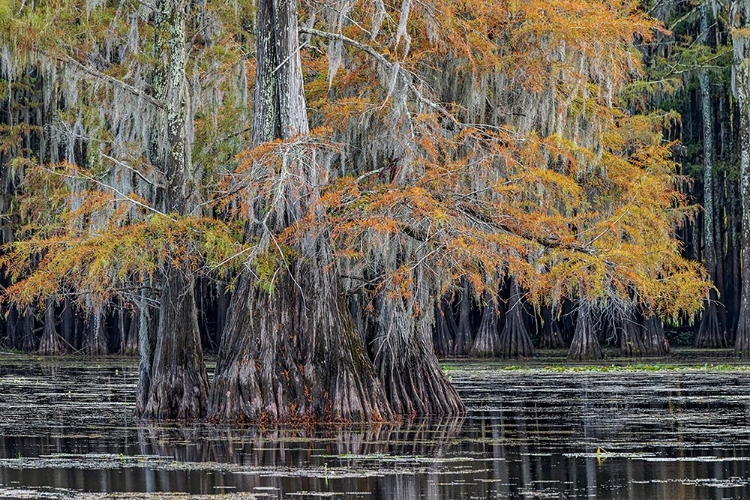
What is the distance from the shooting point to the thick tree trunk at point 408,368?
15.5m

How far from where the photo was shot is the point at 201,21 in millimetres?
18062

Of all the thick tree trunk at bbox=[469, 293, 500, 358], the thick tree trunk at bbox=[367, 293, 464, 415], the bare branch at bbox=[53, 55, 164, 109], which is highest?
the bare branch at bbox=[53, 55, 164, 109]

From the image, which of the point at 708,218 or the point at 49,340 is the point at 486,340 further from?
the point at 49,340

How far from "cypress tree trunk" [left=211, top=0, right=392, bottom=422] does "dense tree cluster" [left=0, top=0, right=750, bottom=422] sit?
26mm

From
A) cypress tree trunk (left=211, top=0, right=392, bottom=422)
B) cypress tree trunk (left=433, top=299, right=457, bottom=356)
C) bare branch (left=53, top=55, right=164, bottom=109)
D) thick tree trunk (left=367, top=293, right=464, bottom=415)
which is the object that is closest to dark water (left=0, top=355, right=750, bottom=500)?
thick tree trunk (left=367, top=293, right=464, bottom=415)

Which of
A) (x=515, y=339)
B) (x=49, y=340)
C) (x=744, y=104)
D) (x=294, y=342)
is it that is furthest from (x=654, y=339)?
(x=294, y=342)

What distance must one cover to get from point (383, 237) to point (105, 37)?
5654mm

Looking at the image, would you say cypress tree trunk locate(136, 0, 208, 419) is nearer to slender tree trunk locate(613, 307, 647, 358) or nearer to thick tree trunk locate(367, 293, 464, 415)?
thick tree trunk locate(367, 293, 464, 415)

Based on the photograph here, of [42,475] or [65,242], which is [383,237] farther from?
[42,475]

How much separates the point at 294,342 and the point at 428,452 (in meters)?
3.36

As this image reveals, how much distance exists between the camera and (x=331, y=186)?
15445mm

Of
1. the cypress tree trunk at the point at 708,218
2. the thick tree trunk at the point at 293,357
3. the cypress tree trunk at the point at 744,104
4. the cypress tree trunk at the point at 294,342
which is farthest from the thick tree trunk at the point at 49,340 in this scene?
the thick tree trunk at the point at 293,357

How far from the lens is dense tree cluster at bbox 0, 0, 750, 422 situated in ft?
47.1

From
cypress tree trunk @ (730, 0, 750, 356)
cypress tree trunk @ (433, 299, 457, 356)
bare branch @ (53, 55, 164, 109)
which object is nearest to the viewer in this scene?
bare branch @ (53, 55, 164, 109)
